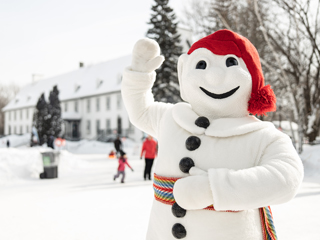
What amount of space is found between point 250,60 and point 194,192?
3.32 feet

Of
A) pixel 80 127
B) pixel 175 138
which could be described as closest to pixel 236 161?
pixel 175 138

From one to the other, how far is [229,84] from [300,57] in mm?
13452

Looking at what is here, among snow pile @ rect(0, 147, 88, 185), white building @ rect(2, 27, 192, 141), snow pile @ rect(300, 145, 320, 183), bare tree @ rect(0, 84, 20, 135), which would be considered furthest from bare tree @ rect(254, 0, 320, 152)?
bare tree @ rect(0, 84, 20, 135)

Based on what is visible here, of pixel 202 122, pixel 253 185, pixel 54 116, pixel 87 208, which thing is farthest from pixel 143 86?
pixel 54 116

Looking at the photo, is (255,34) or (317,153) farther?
(255,34)

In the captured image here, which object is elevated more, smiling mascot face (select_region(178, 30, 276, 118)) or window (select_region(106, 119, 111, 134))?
smiling mascot face (select_region(178, 30, 276, 118))

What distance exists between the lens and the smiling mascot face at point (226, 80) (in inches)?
84.6

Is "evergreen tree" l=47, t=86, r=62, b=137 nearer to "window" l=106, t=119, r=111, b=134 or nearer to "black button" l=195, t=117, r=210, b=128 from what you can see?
"window" l=106, t=119, r=111, b=134

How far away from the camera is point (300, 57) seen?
46.2ft

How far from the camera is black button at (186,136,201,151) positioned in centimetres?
201

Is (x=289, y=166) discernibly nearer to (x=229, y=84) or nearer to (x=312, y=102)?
(x=229, y=84)

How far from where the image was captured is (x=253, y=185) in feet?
5.74

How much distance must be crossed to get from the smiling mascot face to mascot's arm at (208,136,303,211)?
51 centimetres

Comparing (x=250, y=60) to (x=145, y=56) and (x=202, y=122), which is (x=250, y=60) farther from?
(x=145, y=56)
